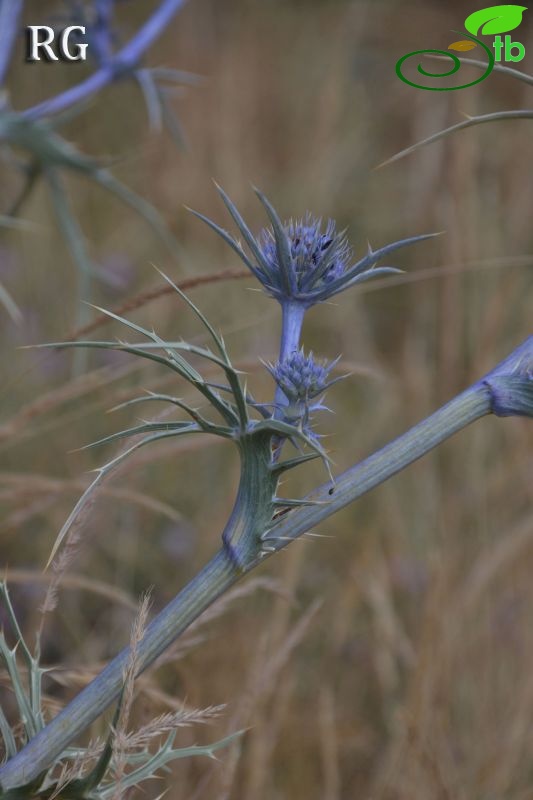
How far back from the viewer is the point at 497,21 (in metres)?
0.75

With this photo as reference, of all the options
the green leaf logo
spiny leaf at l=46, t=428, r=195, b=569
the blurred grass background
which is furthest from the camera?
the blurred grass background

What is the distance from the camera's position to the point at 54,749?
0.46 metres

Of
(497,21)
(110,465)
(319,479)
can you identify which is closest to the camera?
(110,465)

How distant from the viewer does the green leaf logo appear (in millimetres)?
734

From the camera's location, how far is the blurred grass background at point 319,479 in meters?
1.12

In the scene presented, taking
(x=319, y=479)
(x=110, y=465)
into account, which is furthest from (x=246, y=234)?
(x=319, y=479)

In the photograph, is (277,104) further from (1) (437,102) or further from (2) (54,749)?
(2) (54,749)

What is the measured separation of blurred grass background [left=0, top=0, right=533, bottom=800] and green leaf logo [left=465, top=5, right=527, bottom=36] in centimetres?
23

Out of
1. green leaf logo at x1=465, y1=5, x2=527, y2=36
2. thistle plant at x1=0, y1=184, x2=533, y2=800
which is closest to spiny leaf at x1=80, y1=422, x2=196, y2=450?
thistle plant at x1=0, y1=184, x2=533, y2=800

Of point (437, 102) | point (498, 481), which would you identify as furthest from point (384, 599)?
point (437, 102)

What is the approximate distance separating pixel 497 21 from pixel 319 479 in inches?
55.9

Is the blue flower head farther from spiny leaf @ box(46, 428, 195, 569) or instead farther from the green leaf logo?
the green leaf logo

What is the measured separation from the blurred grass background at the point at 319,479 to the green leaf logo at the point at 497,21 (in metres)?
0.23

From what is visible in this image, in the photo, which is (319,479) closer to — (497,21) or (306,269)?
(497,21)
